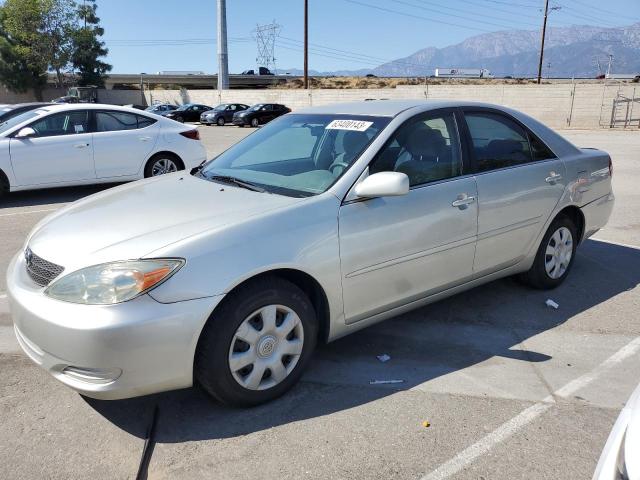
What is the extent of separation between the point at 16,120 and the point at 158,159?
7.09 feet

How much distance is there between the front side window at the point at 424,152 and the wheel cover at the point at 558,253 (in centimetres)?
137

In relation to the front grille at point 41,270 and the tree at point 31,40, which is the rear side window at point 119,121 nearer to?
the front grille at point 41,270

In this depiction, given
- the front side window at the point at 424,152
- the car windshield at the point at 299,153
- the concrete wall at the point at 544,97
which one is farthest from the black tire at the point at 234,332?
the concrete wall at the point at 544,97

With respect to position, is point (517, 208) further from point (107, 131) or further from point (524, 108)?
point (524, 108)

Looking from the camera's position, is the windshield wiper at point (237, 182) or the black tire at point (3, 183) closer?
the windshield wiper at point (237, 182)

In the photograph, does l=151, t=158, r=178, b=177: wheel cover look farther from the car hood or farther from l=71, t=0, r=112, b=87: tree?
l=71, t=0, r=112, b=87: tree

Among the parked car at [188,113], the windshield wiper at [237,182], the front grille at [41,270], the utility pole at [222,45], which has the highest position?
the utility pole at [222,45]

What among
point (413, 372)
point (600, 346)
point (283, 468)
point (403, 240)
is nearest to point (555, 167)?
point (600, 346)

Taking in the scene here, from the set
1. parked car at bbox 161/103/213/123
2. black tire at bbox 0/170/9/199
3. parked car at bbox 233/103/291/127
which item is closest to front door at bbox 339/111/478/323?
Result: black tire at bbox 0/170/9/199

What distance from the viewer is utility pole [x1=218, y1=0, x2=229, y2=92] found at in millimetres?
45750

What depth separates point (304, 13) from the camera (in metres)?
43.0

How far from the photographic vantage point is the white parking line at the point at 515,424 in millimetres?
2600

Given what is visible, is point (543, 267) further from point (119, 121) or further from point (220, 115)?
point (220, 115)

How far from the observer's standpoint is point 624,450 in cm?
177
